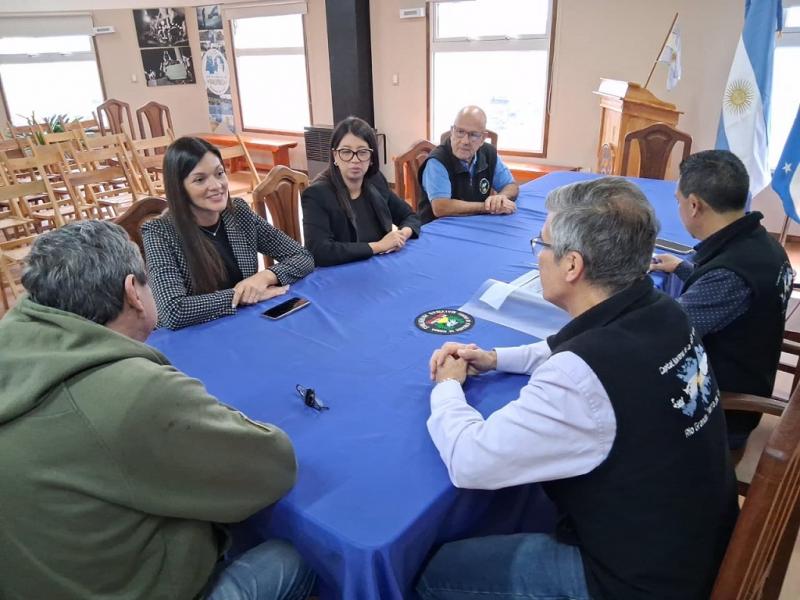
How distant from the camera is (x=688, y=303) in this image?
5.09ft

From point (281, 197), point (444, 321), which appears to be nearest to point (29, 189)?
point (281, 197)

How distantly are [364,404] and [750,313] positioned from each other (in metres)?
1.09

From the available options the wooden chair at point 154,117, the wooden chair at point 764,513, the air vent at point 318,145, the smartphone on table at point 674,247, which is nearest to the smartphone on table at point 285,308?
the wooden chair at point 764,513

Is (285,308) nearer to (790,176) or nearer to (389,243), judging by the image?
(389,243)

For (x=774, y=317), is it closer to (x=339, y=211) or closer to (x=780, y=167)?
(x=339, y=211)

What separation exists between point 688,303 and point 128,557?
1.44 metres

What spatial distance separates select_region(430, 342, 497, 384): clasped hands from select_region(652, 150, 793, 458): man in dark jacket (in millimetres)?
579

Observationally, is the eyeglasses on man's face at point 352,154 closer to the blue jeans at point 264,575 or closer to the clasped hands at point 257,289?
the clasped hands at point 257,289

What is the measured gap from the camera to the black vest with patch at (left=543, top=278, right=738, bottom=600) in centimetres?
89

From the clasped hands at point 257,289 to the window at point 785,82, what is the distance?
13.5 feet

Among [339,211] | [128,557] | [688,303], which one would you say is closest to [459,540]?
[128,557]

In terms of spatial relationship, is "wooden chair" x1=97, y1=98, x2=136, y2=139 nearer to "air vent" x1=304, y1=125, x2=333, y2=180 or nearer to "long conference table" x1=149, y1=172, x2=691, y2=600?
"air vent" x1=304, y1=125, x2=333, y2=180

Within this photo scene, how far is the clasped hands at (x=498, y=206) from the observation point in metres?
2.79

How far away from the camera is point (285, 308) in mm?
1770
